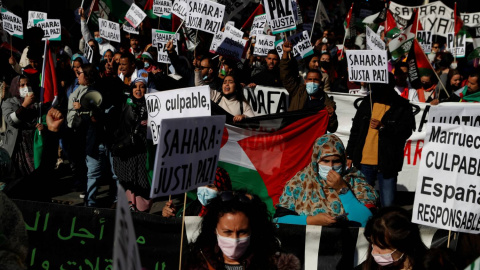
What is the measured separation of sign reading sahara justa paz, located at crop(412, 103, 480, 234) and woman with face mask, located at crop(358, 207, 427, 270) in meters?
0.48

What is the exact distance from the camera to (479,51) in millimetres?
14367

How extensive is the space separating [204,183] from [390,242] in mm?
1195

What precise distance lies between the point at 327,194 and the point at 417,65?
199 inches

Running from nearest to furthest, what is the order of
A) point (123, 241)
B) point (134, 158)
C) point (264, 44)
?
point (123, 241), point (134, 158), point (264, 44)

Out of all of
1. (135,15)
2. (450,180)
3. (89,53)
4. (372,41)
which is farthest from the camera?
(135,15)

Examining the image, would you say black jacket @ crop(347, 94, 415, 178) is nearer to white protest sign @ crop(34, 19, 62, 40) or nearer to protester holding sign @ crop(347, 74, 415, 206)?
protester holding sign @ crop(347, 74, 415, 206)

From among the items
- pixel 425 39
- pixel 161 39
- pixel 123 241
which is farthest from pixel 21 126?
pixel 425 39

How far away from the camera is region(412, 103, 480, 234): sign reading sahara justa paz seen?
4008 millimetres

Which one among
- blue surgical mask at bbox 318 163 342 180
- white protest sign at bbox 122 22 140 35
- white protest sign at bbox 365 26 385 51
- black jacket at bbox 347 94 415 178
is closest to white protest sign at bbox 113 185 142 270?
blue surgical mask at bbox 318 163 342 180

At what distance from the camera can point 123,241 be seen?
2.25m

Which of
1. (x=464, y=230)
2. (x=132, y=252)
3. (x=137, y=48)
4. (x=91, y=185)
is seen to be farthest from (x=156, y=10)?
(x=132, y=252)

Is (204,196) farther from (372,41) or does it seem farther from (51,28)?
(51,28)

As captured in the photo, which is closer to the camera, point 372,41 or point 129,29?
point 372,41

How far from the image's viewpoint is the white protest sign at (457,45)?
14702 millimetres
